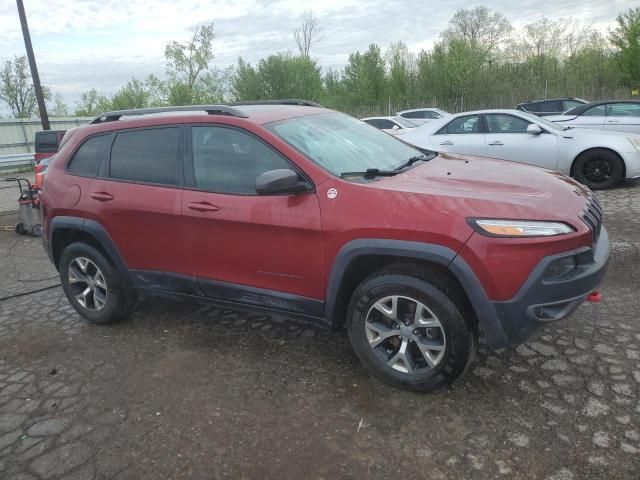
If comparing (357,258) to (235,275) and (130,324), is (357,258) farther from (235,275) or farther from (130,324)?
(130,324)

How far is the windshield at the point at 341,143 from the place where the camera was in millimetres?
3281

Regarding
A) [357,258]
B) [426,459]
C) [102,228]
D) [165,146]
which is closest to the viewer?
[426,459]

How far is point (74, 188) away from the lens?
13.6ft

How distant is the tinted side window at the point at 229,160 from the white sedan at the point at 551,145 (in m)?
5.07

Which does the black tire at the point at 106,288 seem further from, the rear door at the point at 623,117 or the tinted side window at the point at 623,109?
the tinted side window at the point at 623,109

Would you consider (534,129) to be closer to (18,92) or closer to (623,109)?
(623,109)

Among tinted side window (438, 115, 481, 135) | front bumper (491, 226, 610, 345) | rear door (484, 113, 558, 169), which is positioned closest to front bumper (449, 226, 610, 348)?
front bumper (491, 226, 610, 345)

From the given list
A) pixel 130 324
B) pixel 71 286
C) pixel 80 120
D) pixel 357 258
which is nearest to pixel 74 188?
pixel 71 286

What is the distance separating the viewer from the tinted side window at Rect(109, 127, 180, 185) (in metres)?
3.69

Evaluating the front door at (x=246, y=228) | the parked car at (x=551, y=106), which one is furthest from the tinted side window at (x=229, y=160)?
the parked car at (x=551, y=106)

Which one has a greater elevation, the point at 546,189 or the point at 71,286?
the point at 546,189

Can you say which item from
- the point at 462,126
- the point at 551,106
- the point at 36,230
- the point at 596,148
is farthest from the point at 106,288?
the point at 551,106

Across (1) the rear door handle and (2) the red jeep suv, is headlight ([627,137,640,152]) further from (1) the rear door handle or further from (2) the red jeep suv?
(1) the rear door handle

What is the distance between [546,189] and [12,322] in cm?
465
